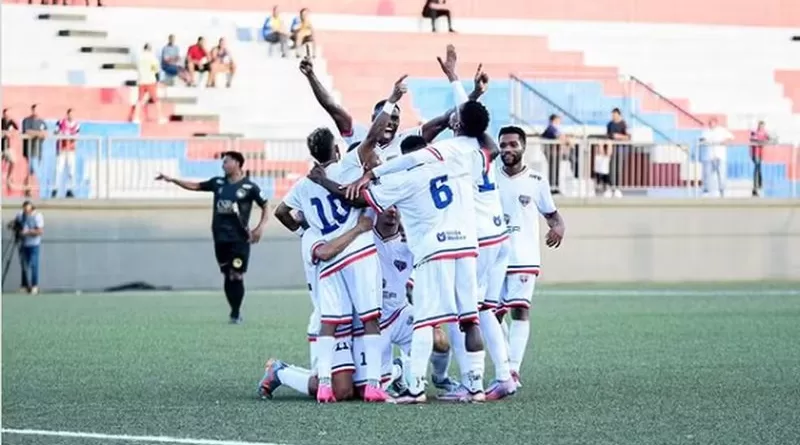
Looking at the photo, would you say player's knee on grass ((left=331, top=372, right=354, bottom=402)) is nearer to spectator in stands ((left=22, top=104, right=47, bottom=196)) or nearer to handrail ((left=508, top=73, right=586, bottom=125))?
spectator in stands ((left=22, top=104, right=47, bottom=196))

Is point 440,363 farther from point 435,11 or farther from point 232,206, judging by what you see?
point 435,11

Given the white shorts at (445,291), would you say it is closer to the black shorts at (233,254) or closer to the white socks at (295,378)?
the white socks at (295,378)

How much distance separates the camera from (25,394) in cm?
1269

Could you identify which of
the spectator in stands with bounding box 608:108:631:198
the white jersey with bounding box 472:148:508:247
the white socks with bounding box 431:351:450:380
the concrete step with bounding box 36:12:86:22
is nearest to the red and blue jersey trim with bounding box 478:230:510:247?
the white jersey with bounding box 472:148:508:247

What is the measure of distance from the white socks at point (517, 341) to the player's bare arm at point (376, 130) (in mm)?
1864

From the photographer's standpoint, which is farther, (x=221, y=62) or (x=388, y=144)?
(x=221, y=62)

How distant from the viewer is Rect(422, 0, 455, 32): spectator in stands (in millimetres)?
41312

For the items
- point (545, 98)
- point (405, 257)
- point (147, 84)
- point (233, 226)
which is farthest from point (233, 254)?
point (545, 98)

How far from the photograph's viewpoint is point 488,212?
492 inches

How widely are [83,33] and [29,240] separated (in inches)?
364

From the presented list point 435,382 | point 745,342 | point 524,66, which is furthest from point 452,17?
point 435,382

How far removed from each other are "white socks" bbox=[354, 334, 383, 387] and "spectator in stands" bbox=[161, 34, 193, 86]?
25.4 meters

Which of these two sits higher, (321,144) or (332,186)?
(321,144)

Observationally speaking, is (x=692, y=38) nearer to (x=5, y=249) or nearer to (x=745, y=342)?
(x=5, y=249)
